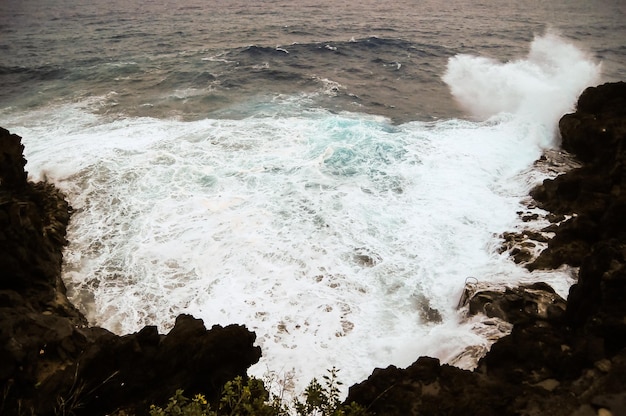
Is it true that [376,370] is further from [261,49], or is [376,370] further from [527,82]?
[261,49]

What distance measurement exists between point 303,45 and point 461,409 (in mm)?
33680

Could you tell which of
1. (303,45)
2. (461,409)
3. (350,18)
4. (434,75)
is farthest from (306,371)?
(350,18)

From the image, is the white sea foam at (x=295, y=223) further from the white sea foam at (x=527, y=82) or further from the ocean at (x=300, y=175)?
the white sea foam at (x=527, y=82)

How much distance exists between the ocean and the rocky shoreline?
134cm

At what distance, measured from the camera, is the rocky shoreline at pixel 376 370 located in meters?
5.23

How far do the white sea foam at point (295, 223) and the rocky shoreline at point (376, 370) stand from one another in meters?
1.52

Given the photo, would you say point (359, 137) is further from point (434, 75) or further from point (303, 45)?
point (303, 45)

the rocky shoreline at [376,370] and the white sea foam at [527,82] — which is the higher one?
the white sea foam at [527,82]

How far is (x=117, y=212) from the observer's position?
41.6 ft

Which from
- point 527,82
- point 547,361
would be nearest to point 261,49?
point 527,82

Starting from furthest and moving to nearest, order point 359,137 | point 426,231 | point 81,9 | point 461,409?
point 81,9 < point 359,137 < point 426,231 < point 461,409

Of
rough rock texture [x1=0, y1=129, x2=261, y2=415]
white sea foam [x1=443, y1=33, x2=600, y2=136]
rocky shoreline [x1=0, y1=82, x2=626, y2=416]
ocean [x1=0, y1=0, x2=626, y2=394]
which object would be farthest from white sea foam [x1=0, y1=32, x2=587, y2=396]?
white sea foam [x1=443, y1=33, x2=600, y2=136]

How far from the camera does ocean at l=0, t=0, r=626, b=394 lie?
9.30 meters

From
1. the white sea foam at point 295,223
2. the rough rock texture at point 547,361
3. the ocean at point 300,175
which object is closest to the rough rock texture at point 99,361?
the ocean at point 300,175
